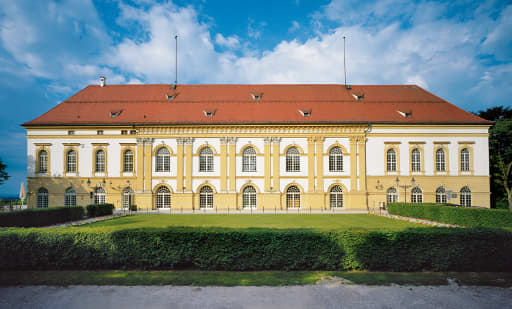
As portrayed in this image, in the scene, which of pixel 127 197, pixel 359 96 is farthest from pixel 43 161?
pixel 359 96

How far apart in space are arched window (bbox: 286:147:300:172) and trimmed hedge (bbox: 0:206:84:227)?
2058 cm

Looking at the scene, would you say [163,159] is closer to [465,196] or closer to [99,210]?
[99,210]

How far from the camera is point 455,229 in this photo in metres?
9.23

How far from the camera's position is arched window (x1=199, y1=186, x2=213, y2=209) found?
101 feet

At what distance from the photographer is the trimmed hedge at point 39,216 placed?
18.0 m

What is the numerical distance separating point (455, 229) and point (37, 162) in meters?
38.2

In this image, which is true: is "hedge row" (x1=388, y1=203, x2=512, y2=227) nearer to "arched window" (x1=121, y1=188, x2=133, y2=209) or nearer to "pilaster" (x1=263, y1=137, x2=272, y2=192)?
"pilaster" (x1=263, y1=137, x2=272, y2=192)

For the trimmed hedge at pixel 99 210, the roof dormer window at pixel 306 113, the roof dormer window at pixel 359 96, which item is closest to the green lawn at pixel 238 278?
the trimmed hedge at pixel 99 210

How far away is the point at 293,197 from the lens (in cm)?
3064

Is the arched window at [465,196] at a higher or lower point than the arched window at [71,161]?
lower

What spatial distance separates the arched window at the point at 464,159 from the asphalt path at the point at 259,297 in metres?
28.3

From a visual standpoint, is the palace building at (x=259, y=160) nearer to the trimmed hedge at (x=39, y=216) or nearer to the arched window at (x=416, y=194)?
the arched window at (x=416, y=194)

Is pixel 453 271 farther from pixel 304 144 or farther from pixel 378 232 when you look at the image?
pixel 304 144

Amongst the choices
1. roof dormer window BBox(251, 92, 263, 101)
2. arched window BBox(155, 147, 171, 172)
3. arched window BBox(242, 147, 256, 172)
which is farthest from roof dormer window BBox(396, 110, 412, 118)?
arched window BBox(155, 147, 171, 172)
